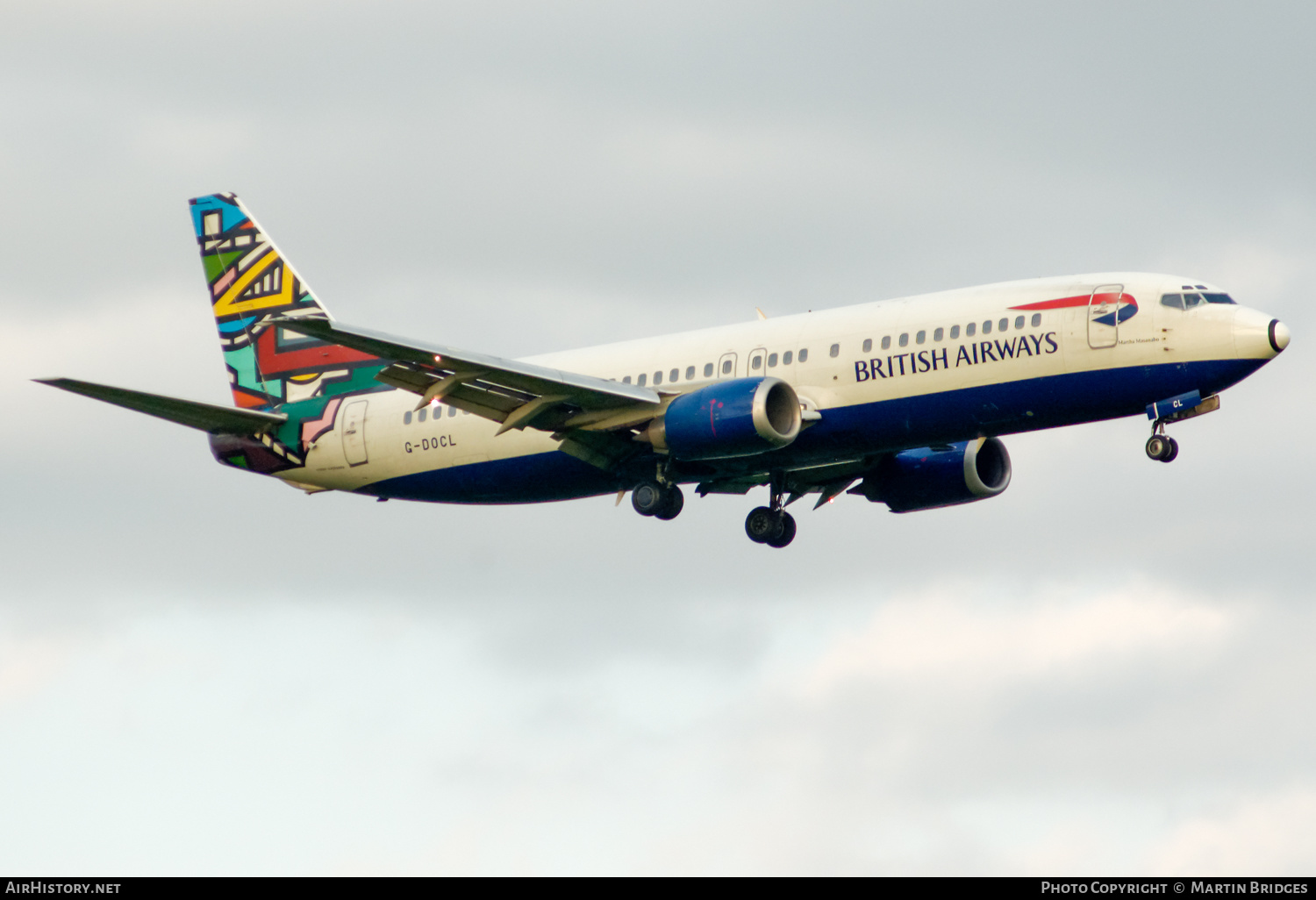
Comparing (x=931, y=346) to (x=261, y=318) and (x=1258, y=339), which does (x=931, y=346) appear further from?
(x=261, y=318)

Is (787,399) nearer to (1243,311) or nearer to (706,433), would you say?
(706,433)

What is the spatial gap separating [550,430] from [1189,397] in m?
15.6

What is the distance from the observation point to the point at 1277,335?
44469 millimetres

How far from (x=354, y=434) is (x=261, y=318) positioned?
6200 mm

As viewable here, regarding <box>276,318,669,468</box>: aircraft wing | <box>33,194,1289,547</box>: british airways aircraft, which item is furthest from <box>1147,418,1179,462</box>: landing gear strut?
<box>276,318,669,468</box>: aircraft wing

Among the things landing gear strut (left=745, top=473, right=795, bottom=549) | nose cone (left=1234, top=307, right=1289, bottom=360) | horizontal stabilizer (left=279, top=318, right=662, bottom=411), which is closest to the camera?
horizontal stabilizer (left=279, top=318, right=662, bottom=411)

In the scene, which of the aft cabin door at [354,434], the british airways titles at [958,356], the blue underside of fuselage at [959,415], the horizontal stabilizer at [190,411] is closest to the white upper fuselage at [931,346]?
the british airways titles at [958,356]

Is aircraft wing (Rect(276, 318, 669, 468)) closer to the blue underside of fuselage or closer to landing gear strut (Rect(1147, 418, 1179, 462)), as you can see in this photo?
the blue underside of fuselage

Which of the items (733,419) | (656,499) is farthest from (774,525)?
(733,419)

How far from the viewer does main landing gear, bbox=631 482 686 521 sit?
50.0m

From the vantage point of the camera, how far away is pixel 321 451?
5453cm

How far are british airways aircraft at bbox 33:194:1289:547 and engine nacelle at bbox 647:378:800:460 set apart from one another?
0.05m
